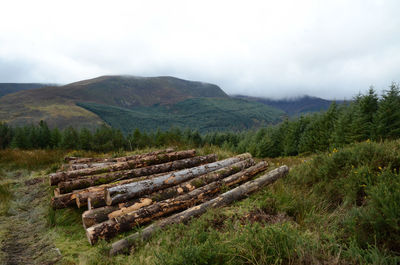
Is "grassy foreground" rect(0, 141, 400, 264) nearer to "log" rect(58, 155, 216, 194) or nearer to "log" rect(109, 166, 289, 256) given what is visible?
"log" rect(109, 166, 289, 256)

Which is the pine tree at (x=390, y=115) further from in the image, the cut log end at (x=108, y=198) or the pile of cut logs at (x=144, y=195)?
the cut log end at (x=108, y=198)

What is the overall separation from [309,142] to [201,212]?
36.8 m

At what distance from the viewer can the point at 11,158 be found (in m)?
10.8

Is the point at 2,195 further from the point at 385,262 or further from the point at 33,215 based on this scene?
the point at 385,262

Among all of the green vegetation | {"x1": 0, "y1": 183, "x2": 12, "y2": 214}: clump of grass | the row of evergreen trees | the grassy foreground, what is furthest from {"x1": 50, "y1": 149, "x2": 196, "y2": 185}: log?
the row of evergreen trees

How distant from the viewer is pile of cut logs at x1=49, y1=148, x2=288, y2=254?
3740 mm

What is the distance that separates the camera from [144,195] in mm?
4656

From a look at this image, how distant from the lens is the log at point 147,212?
357 cm

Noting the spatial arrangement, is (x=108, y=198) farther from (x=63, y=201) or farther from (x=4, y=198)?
(x=4, y=198)

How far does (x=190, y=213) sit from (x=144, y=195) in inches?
53.9

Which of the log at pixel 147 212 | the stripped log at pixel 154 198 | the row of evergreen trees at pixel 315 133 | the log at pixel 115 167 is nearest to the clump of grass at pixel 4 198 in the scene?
the log at pixel 115 167

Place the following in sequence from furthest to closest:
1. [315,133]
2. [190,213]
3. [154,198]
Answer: [315,133], [154,198], [190,213]

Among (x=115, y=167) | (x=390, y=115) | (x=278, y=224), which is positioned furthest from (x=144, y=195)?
(x=390, y=115)

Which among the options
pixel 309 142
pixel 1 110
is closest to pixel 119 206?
pixel 309 142
